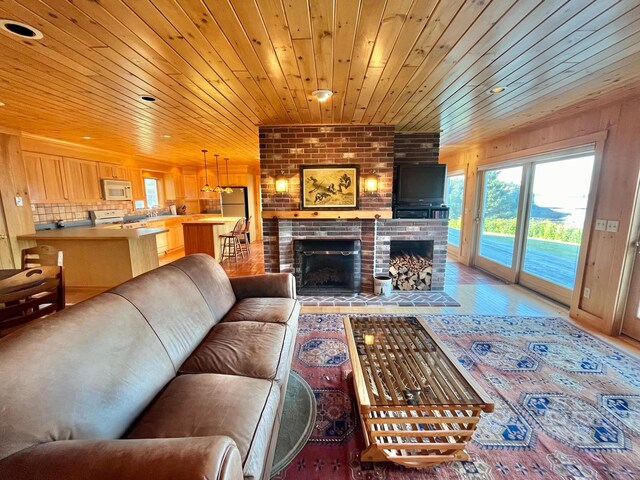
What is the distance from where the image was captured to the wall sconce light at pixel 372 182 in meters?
3.65

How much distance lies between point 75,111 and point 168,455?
3616 millimetres

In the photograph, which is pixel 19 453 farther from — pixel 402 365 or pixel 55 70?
pixel 55 70

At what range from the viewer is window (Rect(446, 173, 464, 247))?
18.7ft

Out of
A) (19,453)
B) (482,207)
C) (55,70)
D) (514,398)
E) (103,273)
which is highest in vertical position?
(55,70)

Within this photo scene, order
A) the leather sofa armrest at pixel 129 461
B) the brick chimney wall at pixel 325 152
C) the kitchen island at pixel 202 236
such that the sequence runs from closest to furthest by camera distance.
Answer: the leather sofa armrest at pixel 129 461, the brick chimney wall at pixel 325 152, the kitchen island at pixel 202 236

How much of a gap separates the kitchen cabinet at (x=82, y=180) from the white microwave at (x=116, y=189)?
0.10 m

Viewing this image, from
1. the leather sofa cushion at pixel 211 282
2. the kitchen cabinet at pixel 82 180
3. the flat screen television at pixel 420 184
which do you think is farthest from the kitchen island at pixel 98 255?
the flat screen television at pixel 420 184

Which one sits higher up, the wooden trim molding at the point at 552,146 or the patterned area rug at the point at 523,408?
the wooden trim molding at the point at 552,146

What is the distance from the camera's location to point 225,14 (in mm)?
1375

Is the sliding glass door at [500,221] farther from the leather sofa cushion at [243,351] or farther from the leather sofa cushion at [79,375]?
the leather sofa cushion at [79,375]

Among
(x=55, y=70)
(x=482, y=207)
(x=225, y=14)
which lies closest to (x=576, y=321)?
(x=482, y=207)

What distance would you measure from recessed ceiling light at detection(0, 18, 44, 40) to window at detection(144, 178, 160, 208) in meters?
5.59

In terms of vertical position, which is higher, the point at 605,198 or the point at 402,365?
the point at 605,198

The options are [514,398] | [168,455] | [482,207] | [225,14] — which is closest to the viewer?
[168,455]
